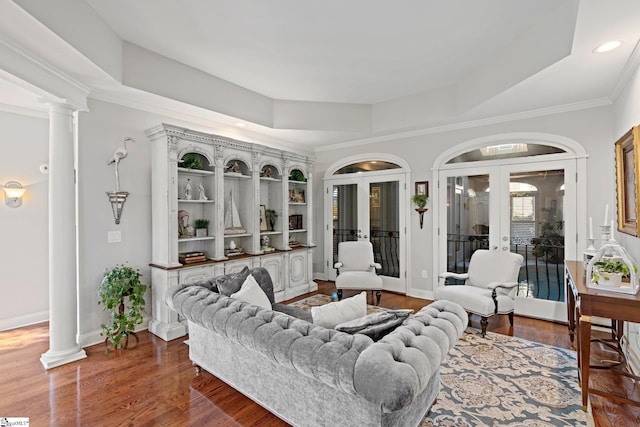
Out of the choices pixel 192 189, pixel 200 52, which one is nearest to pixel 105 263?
pixel 192 189

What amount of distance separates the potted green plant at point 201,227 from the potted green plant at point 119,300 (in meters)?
0.93

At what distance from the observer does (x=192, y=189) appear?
4.24 meters

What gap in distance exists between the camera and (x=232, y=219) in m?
4.62

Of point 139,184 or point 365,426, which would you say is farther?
point 139,184

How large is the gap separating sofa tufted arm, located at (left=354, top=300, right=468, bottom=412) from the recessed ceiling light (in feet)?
8.32

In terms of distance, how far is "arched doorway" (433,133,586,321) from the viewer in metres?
3.93

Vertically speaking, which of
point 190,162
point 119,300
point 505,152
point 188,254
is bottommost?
point 119,300

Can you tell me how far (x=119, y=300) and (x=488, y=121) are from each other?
516 cm

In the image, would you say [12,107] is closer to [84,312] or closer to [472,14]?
[84,312]

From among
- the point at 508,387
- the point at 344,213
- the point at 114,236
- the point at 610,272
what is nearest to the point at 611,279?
the point at 610,272

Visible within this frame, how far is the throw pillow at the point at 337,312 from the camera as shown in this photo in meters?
2.03

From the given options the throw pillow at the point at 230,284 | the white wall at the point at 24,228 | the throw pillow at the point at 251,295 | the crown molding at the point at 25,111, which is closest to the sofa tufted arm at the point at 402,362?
the throw pillow at the point at 251,295

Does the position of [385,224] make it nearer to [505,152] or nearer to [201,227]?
[505,152]

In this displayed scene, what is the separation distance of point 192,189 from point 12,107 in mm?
2211
